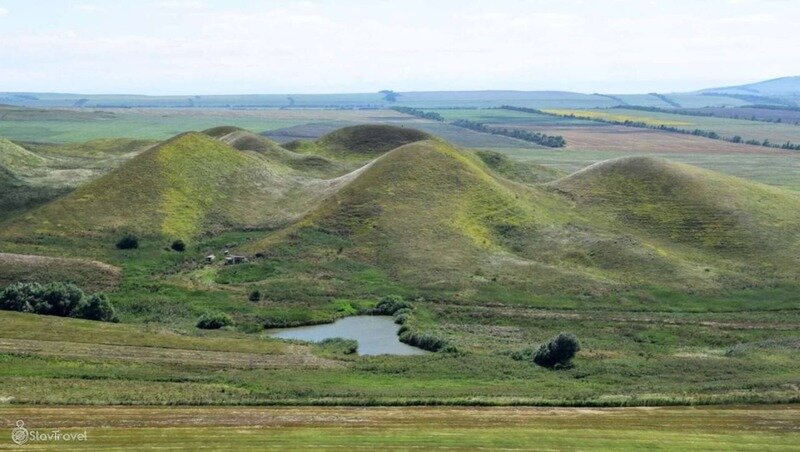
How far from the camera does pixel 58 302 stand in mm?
73562

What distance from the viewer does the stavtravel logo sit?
40.0 meters

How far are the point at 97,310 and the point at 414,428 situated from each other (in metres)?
41.8

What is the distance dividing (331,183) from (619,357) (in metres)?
75.7

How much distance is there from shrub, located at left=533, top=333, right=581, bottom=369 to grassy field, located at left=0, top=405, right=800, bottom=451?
12936mm

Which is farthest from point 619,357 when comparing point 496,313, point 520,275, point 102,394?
point 102,394

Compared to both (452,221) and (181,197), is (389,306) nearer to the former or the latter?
(452,221)

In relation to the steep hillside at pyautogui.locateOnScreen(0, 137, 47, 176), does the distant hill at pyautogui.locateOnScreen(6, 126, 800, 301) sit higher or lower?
lower

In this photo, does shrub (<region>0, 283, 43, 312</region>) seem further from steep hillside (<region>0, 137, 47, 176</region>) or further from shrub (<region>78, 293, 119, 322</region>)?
steep hillside (<region>0, 137, 47, 176</region>)

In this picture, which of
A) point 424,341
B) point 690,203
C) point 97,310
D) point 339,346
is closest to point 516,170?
point 690,203

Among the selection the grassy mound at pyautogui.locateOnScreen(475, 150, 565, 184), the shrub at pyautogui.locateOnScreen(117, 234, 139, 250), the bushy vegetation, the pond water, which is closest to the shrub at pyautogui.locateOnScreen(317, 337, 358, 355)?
the pond water

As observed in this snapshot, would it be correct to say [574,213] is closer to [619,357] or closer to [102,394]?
[619,357]

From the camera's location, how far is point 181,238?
104 metres

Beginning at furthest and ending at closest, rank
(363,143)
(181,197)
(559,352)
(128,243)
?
(363,143), (181,197), (128,243), (559,352)

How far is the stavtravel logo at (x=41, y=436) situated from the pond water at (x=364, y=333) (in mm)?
30442
